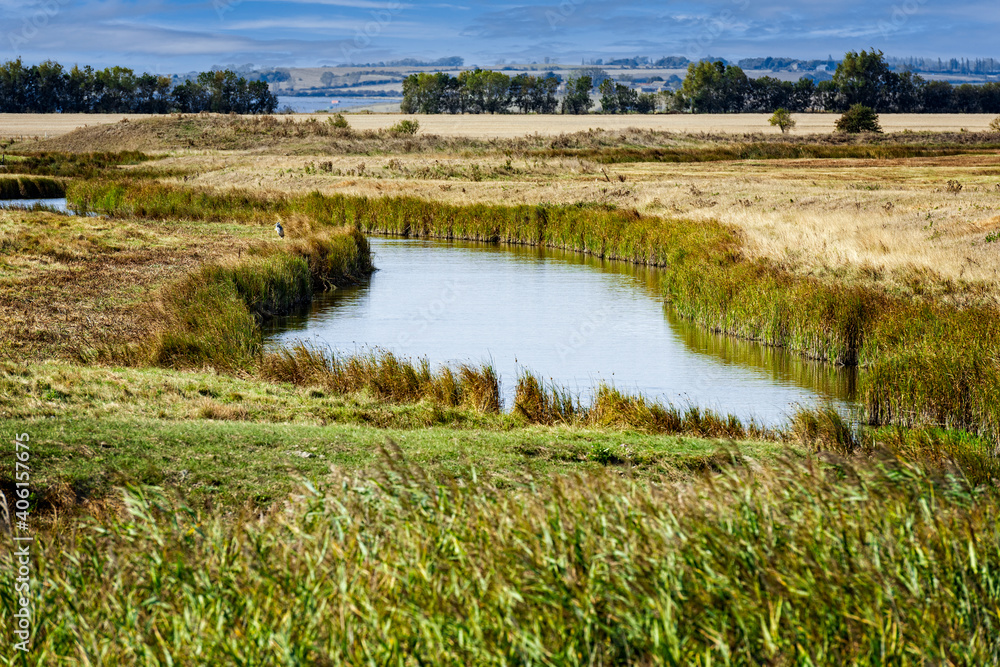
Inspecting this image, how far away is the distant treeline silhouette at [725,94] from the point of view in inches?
6019

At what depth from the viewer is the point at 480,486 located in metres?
6.20

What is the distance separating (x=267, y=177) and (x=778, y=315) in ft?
132

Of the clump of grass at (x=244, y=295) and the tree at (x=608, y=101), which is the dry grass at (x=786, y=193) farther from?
A: the tree at (x=608, y=101)

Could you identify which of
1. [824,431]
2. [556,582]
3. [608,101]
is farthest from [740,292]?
[608,101]

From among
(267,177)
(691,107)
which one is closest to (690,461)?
(267,177)

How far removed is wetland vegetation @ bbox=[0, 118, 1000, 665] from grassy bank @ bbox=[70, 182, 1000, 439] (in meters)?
0.08

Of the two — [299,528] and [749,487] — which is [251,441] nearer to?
[299,528]

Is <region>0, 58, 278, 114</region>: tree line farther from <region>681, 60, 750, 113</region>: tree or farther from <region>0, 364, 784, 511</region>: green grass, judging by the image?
<region>0, 364, 784, 511</region>: green grass

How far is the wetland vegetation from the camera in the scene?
4434mm

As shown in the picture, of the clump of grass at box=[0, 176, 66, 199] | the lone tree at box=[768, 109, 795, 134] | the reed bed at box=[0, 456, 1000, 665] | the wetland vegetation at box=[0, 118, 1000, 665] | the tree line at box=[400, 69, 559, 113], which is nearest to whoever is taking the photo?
the reed bed at box=[0, 456, 1000, 665]

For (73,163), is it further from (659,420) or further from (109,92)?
(109,92)

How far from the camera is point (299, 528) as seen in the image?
18.0 ft

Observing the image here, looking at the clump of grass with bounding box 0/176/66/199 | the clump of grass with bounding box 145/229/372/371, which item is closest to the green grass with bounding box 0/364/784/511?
the clump of grass with bounding box 145/229/372/371

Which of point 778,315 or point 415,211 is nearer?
point 778,315
